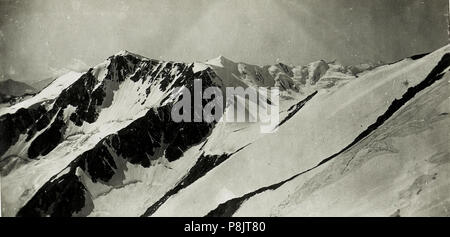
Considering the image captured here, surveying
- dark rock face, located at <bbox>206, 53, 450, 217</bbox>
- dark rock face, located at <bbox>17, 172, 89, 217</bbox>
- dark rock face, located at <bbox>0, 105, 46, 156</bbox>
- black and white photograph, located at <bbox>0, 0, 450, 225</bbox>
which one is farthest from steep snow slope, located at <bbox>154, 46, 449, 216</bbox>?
dark rock face, located at <bbox>0, 105, 46, 156</bbox>

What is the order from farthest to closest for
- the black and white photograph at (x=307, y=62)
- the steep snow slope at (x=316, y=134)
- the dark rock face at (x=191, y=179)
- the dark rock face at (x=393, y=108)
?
the dark rock face at (x=191, y=179) < the steep snow slope at (x=316, y=134) < the dark rock face at (x=393, y=108) < the black and white photograph at (x=307, y=62)

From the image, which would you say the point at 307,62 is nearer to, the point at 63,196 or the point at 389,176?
the point at 389,176

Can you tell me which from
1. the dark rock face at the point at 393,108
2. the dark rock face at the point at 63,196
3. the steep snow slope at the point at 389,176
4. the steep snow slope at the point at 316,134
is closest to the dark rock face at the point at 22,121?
the dark rock face at the point at 63,196

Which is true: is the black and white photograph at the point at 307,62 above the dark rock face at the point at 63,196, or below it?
above

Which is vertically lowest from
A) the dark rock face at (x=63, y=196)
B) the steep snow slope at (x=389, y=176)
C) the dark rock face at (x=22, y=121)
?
the dark rock face at (x=63, y=196)

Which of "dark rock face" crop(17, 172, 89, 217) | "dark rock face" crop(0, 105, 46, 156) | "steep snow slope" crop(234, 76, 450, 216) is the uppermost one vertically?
"dark rock face" crop(0, 105, 46, 156)

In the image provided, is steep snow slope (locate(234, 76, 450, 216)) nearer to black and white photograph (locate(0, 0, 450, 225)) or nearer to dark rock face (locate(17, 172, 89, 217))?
black and white photograph (locate(0, 0, 450, 225))

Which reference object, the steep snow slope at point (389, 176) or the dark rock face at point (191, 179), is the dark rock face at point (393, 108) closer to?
the steep snow slope at point (389, 176)

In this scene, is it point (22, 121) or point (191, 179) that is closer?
point (191, 179)

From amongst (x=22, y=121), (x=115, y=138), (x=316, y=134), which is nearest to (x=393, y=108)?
(x=316, y=134)

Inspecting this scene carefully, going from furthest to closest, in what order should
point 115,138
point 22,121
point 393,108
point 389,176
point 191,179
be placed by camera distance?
point 115,138, point 22,121, point 191,179, point 393,108, point 389,176

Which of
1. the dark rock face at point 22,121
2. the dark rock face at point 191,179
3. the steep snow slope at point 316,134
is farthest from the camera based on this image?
the dark rock face at point 22,121

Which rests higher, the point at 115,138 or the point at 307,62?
the point at 307,62
